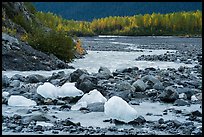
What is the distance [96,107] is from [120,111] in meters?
1.41

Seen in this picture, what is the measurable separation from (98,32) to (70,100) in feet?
561

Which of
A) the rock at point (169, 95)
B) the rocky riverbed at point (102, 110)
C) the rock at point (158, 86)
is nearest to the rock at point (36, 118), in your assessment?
the rocky riverbed at point (102, 110)

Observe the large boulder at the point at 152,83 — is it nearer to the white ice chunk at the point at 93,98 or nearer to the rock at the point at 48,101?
the white ice chunk at the point at 93,98

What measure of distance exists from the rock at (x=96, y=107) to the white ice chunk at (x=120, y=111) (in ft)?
2.19

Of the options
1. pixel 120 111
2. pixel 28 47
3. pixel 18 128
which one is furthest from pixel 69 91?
pixel 28 47

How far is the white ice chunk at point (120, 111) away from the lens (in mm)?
11047

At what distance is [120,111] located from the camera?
11.1 m

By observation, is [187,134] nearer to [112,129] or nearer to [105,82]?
[112,129]

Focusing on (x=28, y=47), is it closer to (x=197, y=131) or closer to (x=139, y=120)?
(x=139, y=120)

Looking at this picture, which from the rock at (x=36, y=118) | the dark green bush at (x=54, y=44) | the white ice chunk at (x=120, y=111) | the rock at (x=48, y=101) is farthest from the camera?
the dark green bush at (x=54, y=44)

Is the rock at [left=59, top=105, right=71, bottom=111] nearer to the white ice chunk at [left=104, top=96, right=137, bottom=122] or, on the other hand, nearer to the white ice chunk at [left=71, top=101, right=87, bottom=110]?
the white ice chunk at [left=71, top=101, right=87, bottom=110]

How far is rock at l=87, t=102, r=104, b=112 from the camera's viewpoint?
12.3 metres

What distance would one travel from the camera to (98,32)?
183750 millimetres

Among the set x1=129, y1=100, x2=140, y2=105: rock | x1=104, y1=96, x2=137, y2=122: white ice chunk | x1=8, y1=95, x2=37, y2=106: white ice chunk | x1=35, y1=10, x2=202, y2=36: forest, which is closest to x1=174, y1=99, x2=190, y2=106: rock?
x1=129, y1=100, x2=140, y2=105: rock
